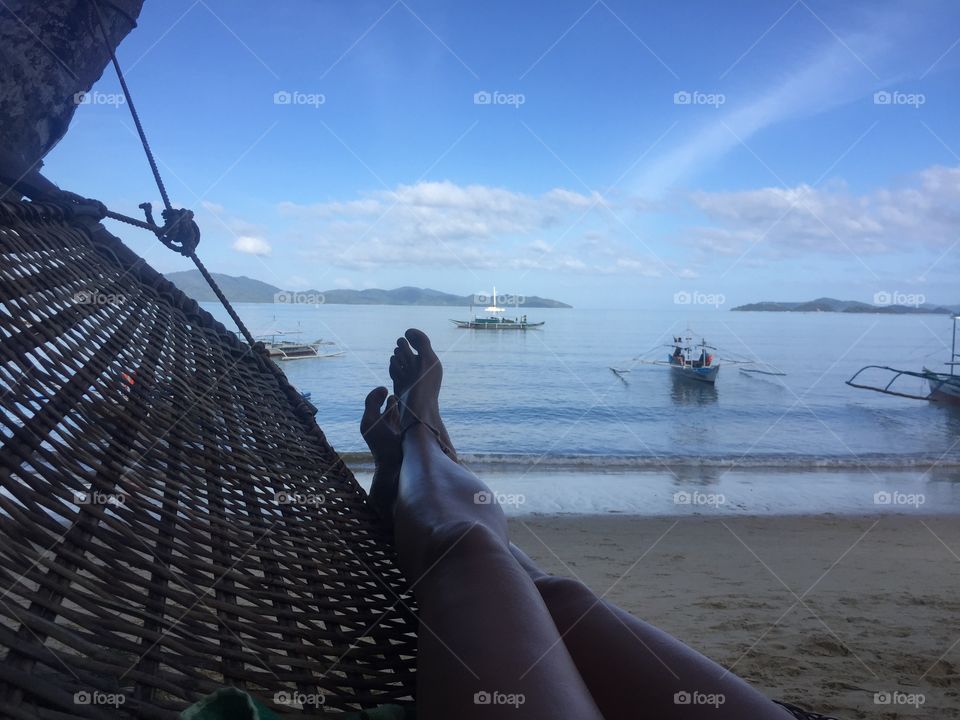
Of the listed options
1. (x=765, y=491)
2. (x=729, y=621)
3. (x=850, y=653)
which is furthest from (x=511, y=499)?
(x=850, y=653)

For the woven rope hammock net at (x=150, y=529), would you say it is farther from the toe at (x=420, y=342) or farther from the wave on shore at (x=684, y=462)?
the wave on shore at (x=684, y=462)

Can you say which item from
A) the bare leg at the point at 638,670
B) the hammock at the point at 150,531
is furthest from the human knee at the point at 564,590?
the hammock at the point at 150,531

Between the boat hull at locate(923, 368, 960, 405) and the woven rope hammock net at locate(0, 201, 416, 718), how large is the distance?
16.3 m

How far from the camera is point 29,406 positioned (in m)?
0.87

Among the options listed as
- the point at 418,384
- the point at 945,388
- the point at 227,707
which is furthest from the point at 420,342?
the point at 945,388

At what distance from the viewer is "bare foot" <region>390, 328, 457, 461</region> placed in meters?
2.01

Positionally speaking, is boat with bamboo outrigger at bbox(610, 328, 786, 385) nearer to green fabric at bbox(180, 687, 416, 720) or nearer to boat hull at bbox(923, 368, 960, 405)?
boat hull at bbox(923, 368, 960, 405)

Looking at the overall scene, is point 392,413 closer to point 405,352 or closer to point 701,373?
point 405,352

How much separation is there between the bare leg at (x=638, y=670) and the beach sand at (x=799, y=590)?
1699 mm

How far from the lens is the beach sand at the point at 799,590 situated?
8.19 ft

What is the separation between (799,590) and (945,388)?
13994mm

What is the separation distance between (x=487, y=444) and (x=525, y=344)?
18.4m

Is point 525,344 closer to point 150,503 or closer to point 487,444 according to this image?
point 487,444

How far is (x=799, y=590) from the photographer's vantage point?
12.3 feet
